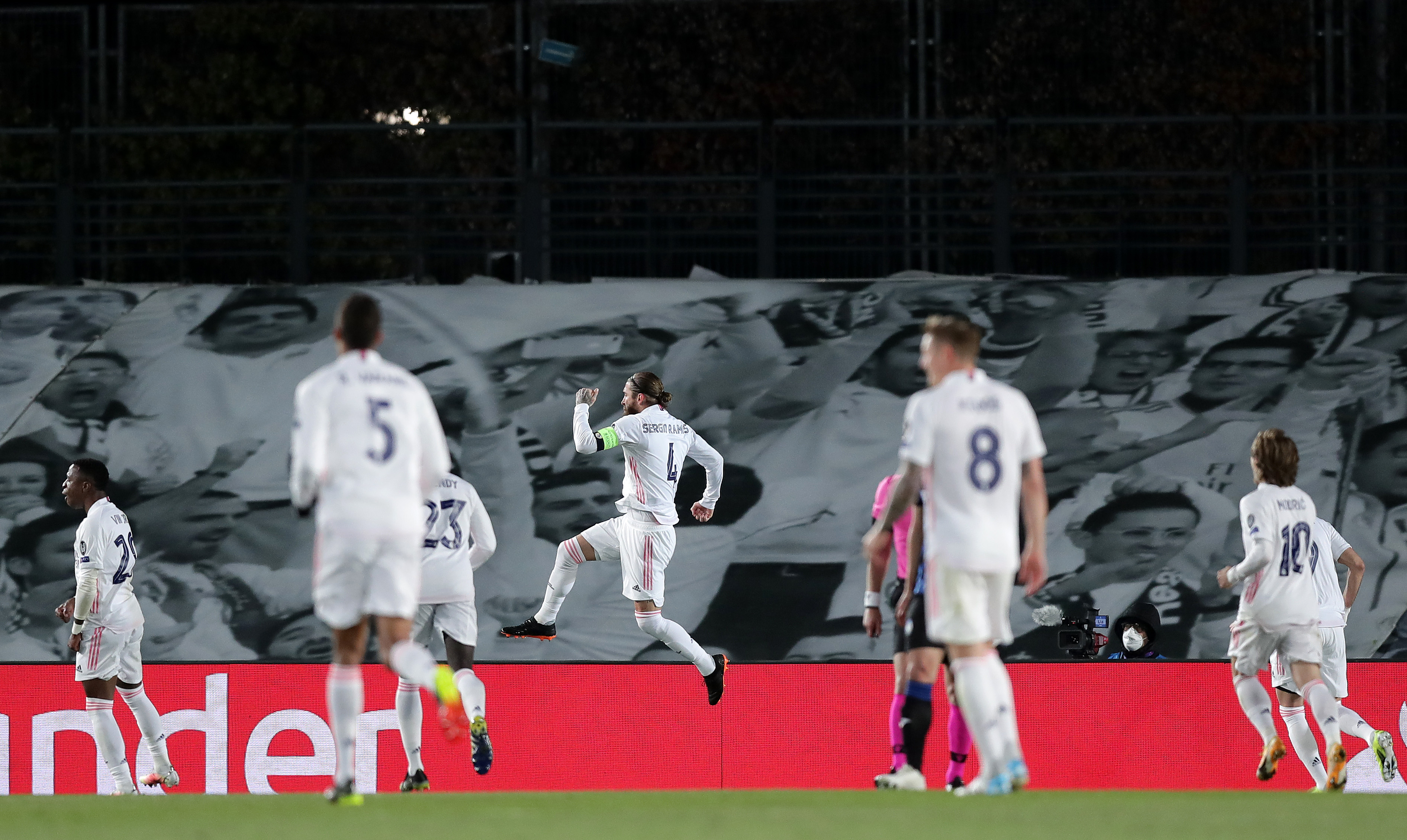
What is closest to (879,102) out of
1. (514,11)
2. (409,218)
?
(514,11)

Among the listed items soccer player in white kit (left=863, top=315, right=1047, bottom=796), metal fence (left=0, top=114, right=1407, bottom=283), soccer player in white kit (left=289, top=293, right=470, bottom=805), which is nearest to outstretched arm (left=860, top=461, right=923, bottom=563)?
soccer player in white kit (left=863, top=315, right=1047, bottom=796)

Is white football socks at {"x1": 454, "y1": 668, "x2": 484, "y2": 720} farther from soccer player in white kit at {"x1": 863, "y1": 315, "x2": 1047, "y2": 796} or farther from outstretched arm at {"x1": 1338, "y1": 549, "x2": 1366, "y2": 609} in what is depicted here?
outstretched arm at {"x1": 1338, "y1": 549, "x2": 1366, "y2": 609}

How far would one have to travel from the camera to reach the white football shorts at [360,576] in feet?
20.9

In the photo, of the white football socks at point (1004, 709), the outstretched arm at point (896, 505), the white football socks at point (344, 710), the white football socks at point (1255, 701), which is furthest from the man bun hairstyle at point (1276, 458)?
the white football socks at point (344, 710)

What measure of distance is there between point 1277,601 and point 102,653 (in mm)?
8196

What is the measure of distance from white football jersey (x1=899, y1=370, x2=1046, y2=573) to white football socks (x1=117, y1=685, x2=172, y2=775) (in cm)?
810

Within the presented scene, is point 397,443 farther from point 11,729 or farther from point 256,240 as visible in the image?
point 256,240

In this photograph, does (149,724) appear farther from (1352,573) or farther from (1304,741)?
(1352,573)

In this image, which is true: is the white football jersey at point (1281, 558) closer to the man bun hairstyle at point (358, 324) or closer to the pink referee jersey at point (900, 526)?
the pink referee jersey at point (900, 526)

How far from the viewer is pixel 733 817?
6379 mm

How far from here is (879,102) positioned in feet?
67.6

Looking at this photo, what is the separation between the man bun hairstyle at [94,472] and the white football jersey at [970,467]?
7.52 m

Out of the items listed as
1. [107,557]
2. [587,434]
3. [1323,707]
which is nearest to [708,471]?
[587,434]

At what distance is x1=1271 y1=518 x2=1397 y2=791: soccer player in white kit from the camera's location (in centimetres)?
1025
